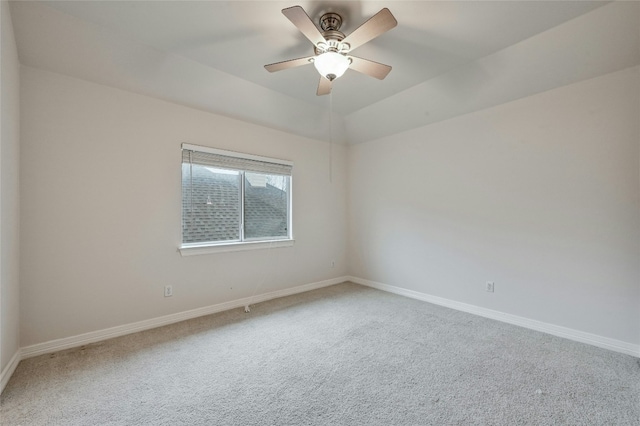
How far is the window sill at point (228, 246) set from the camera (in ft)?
9.99

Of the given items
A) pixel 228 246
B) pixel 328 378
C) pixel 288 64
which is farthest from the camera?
pixel 228 246

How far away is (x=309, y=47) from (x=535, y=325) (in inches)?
139

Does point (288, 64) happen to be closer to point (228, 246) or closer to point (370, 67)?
point (370, 67)

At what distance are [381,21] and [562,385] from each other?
2719 mm

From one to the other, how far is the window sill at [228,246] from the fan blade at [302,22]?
7.82 ft

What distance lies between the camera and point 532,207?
282 cm

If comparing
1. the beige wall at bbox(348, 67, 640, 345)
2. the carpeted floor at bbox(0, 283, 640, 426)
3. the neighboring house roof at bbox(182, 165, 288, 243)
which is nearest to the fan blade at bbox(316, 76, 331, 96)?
the neighboring house roof at bbox(182, 165, 288, 243)

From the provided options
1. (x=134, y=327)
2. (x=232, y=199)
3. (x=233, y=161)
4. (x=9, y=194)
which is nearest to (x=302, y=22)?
(x=233, y=161)

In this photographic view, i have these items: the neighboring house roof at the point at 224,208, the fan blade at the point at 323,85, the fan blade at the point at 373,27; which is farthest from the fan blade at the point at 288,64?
the neighboring house roof at the point at 224,208

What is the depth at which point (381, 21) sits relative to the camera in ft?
5.65

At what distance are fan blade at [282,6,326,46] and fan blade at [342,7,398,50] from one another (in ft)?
0.67

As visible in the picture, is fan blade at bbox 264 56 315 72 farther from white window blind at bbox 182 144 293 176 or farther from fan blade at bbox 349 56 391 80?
white window blind at bbox 182 144 293 176

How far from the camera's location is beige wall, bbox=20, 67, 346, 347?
227 cm

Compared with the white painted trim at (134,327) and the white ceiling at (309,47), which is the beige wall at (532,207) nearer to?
the white ceiling at (309,47)
